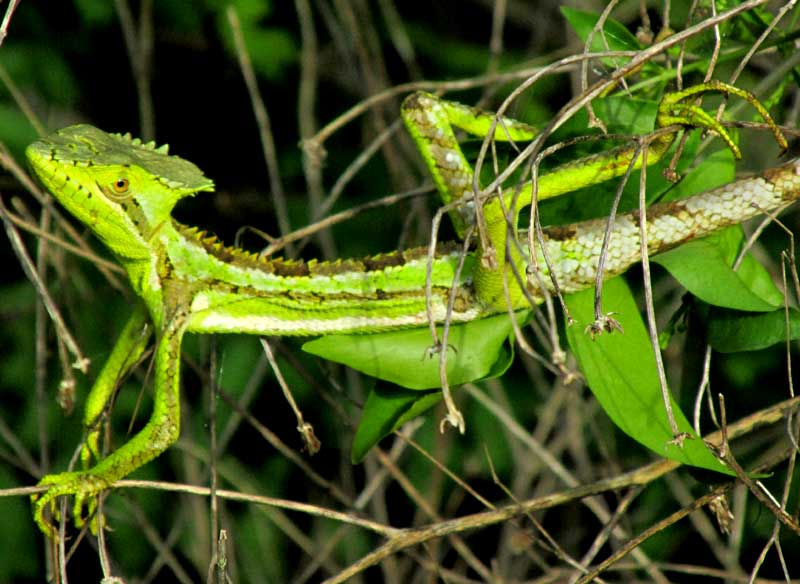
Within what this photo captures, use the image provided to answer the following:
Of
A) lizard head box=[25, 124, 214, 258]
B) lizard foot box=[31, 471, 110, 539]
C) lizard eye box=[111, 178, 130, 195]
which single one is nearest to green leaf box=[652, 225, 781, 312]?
lizard head box=[25, 124, 214, 258]

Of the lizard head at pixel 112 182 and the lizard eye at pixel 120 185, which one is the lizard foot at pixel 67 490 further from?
the lizard eye at pixel 120 185

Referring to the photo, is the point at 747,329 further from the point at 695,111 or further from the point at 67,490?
the point at 67,490

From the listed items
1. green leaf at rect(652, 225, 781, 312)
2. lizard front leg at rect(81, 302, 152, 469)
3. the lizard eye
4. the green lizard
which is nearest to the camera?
green leaf at rect(652, 225, 781, 312)

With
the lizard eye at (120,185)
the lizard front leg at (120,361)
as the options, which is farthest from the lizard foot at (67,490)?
the lizard eye at (120,185)

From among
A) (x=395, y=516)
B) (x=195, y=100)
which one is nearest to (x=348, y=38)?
(x=195, y=100)

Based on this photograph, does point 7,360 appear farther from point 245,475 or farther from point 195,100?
point 195,100

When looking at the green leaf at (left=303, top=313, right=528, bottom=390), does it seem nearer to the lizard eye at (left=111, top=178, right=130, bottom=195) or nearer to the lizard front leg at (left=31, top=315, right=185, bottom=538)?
the lizard front leg at (left=31, top=315, right=185, bottom=538)

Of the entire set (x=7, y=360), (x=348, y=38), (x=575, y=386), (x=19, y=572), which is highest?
(x=348, y=38)
